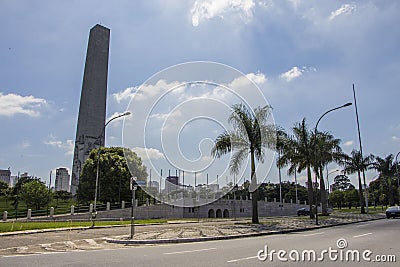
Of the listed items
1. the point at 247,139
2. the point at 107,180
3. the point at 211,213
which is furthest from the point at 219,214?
the point at 247,139

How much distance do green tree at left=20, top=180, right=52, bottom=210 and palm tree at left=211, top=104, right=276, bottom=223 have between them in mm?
24248

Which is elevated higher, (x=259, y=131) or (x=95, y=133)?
(x=95, y=133)

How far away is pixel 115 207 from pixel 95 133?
27.9 m

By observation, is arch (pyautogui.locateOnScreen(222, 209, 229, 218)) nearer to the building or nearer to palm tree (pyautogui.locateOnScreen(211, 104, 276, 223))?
palm tree (pyautogui.locateOnScreen(211, 104, 276, 223))

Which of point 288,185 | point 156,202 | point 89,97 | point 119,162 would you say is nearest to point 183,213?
point 156,202

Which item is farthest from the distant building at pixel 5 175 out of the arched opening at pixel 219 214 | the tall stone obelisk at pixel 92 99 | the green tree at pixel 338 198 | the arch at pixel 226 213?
the green tree at pixel 338 198

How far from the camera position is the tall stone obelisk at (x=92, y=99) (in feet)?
219

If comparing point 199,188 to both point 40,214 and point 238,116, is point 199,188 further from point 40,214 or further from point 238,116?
point 238,116

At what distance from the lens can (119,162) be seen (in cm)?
5003

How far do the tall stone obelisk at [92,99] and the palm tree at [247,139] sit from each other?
43.3 meters

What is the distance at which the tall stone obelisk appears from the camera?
219ft

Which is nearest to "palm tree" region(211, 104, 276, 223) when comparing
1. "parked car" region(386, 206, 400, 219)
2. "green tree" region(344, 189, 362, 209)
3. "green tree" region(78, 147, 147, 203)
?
"parked car" region(386, 206, 400, 219)

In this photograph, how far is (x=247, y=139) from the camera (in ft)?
89.6

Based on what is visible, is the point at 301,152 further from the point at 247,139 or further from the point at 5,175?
the point at 5,175
